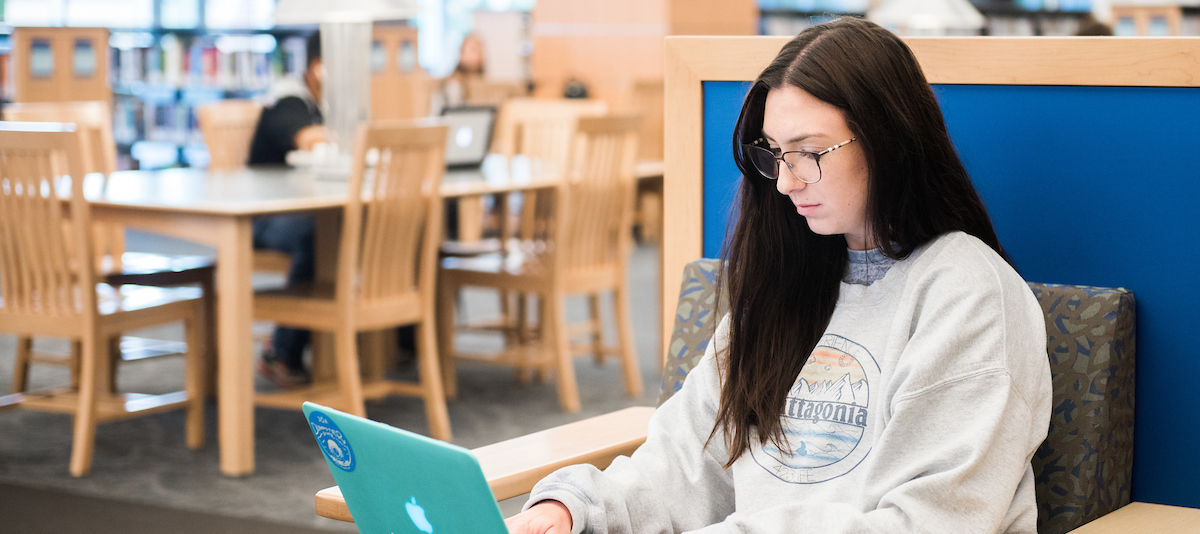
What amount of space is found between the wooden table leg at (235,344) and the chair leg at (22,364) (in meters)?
1.00

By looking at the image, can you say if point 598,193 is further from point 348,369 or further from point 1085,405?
point 1085,405

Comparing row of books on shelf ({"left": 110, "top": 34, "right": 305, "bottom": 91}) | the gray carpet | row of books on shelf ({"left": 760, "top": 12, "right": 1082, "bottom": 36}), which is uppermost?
row of books on shelf ({"left": 760, "top": 12, "right": 1082, "bottom": 36})

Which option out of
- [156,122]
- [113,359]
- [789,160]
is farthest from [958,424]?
[156,122]

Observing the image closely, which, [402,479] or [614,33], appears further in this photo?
[614,33]

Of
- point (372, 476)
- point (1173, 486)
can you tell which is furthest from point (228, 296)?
point (1173, 486)

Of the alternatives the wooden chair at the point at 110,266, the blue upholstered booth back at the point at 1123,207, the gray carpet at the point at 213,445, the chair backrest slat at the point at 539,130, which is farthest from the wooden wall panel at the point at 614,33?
the blue upholstered booth back at the point at 1123,207

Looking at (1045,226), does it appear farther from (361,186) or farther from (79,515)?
(79,515)

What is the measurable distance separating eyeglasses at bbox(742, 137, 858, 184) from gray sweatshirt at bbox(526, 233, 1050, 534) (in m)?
0.14

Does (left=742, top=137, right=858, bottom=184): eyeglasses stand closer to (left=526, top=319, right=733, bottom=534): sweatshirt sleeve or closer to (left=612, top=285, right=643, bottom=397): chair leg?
(left=526, top=319, right=733, bottom=534): sweatshirt sleeve

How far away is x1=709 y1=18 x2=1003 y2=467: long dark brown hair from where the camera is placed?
1.13m

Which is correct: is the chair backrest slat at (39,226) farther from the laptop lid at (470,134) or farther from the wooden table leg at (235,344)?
the laptop lid at (470,134)

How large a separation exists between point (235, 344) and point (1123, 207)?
221 centimetres

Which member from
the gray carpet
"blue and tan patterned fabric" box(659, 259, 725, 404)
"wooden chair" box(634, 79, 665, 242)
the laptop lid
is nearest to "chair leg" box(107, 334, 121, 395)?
the gray carpet

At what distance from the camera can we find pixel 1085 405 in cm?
124
